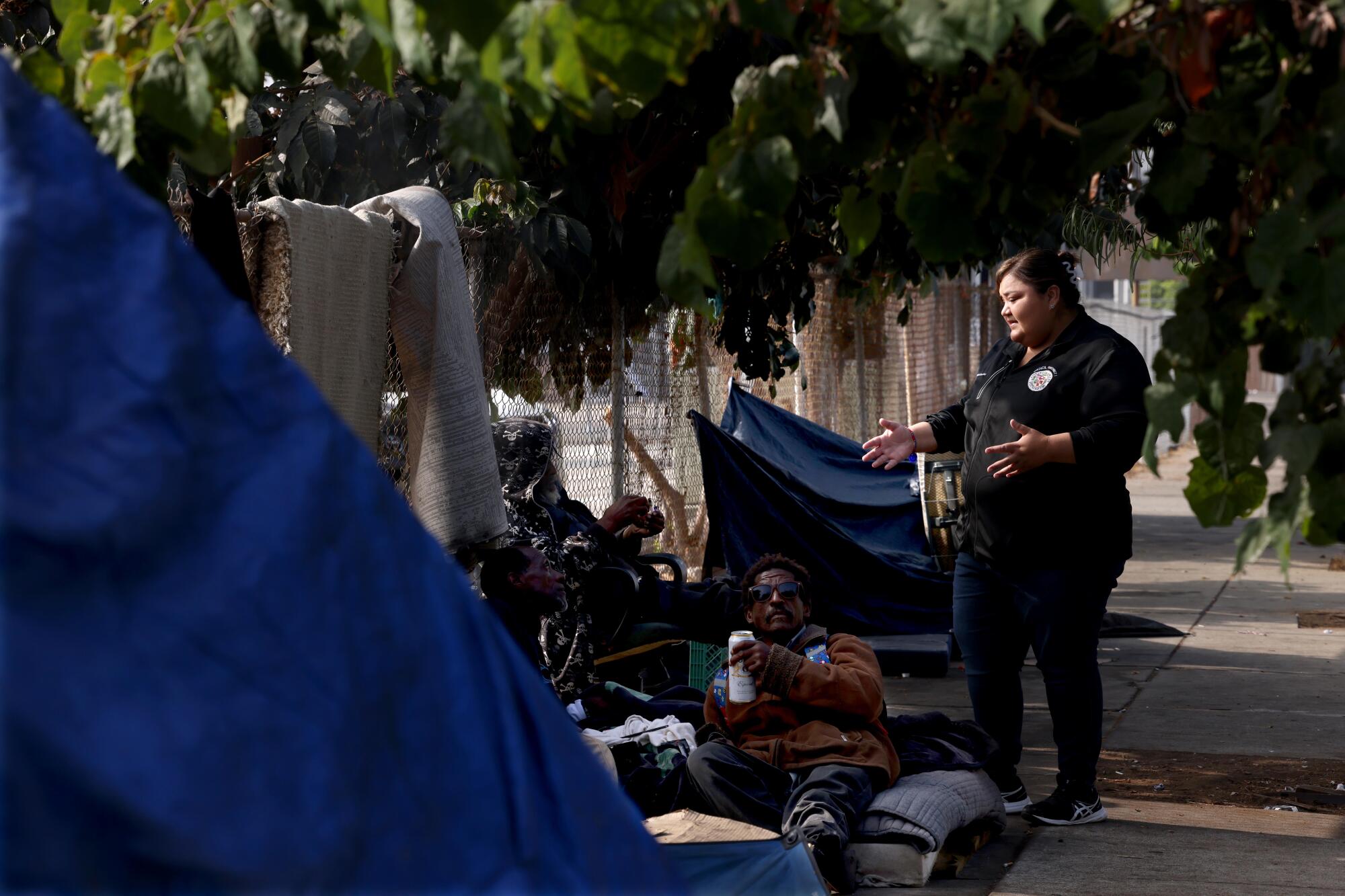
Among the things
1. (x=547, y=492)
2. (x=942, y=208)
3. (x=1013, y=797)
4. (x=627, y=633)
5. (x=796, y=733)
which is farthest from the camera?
(x=547, y=492)

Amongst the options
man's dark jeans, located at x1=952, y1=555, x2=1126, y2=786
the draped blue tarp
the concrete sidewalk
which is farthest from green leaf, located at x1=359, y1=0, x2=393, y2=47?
the draped blue tarp

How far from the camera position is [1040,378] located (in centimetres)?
451

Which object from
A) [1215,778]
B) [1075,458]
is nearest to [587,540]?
[1075,458]

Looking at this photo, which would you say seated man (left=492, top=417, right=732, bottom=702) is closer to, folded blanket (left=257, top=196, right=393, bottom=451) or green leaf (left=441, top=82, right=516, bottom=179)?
folded blanket (left=257, top=196, right=393, bottom=451)

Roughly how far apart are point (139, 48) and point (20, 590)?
937 mm

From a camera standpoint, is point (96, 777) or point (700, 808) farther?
point (700, 808)

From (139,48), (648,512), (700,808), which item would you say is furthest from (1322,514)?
(648,512)

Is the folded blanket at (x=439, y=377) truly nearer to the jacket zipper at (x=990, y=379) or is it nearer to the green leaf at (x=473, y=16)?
the jacket zipper at (x=990, y=379)

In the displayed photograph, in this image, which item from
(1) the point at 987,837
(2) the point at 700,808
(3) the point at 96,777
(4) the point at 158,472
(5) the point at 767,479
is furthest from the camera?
(5) the point at 767,479

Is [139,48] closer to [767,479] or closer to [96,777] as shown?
[96,777]

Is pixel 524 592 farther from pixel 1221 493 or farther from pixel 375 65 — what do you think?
pixel 1221 493

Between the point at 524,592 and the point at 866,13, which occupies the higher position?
the point at 866,13

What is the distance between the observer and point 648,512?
18.7ft

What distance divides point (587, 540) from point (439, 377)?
173cm
